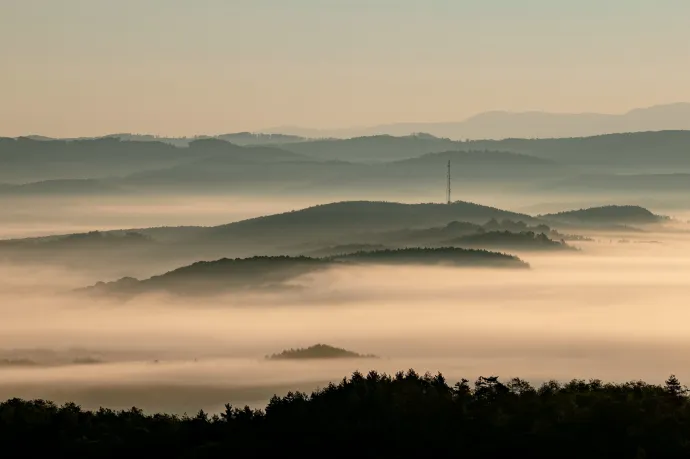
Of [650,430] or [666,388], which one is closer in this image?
[650,430]

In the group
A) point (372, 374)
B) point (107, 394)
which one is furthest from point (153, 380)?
point (372, 374)

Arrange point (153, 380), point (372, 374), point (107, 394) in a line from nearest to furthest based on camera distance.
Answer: point (372, 374) → point (107, 394) → point (153, 380)

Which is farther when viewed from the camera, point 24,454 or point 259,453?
point 24,454

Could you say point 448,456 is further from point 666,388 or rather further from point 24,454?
point 24,454

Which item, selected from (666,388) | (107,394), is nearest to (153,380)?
(107,394)

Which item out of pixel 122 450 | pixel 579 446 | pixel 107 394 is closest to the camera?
pixel 579 446

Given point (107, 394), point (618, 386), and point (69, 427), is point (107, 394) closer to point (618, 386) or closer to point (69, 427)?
point (69, 427)
